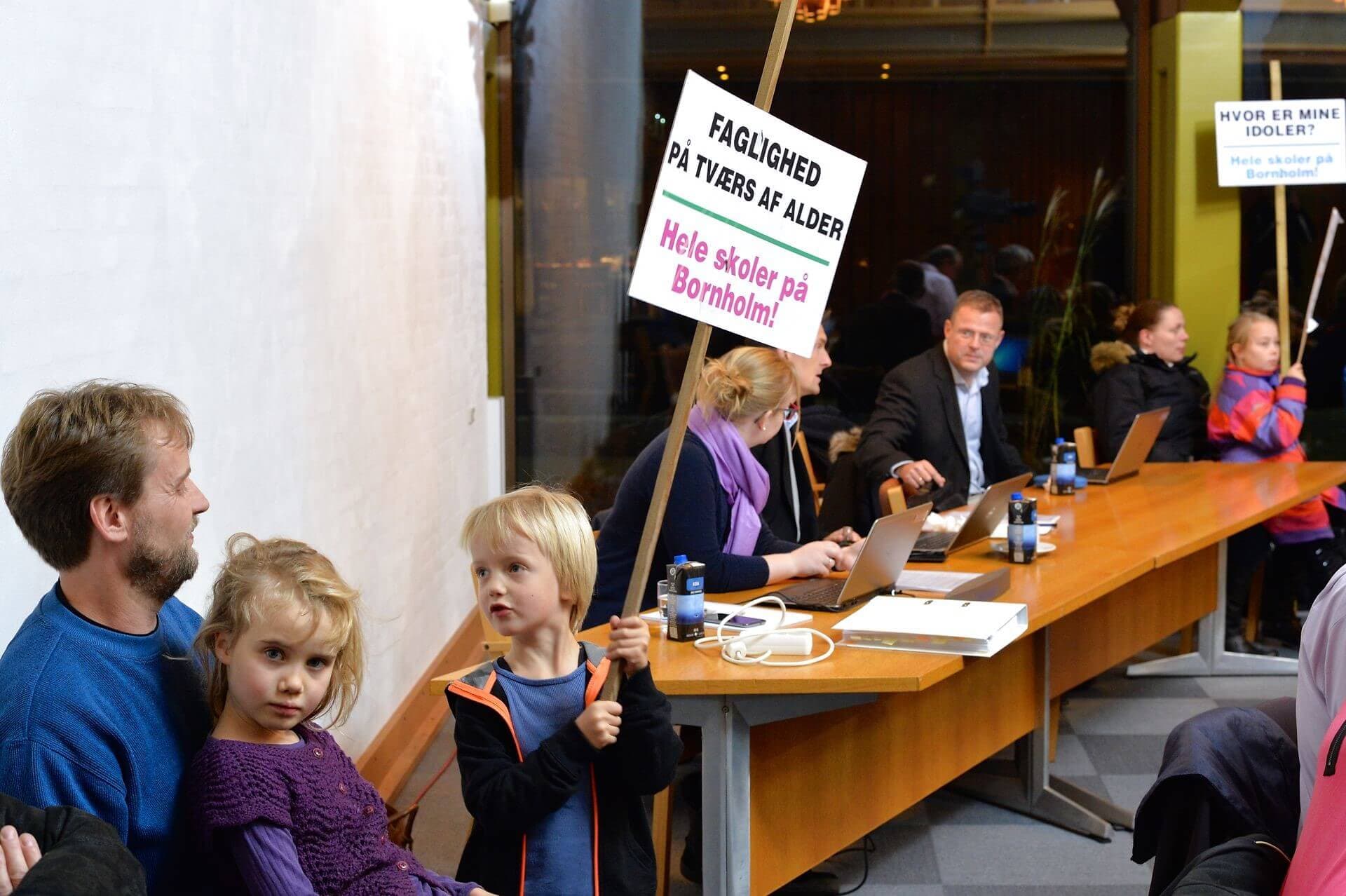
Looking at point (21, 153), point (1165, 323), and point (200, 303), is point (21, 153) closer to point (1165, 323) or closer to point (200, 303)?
point (200, 303)

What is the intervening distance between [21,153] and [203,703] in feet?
2.91

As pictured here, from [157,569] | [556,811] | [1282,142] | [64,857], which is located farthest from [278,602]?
[1282,142]

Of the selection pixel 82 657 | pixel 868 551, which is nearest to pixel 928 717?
pixel 868 551

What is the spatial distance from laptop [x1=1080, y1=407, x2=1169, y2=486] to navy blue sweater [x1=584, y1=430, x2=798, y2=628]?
230 centimetres

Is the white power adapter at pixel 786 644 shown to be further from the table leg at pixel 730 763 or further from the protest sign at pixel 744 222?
the protest sign at pixel 744 222

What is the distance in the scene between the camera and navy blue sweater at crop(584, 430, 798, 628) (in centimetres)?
344

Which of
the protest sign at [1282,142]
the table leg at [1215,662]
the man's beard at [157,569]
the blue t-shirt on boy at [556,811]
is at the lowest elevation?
the table leg at [1215,662]

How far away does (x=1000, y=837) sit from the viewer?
3904mm

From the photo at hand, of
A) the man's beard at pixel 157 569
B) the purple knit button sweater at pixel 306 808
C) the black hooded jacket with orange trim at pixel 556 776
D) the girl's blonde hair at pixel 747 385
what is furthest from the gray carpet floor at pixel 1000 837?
the man's beard at pixel 157 569

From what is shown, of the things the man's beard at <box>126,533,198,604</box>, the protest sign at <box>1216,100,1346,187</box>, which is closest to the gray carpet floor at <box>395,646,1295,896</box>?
the man's beard at <box>126,533,198,604</box>

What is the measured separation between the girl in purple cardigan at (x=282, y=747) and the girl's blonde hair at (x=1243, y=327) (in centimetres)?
493

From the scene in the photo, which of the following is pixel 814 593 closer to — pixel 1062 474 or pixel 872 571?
pixel 872 571

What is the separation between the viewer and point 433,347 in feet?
16.9

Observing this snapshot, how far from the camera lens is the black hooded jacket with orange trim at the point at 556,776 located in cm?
206
